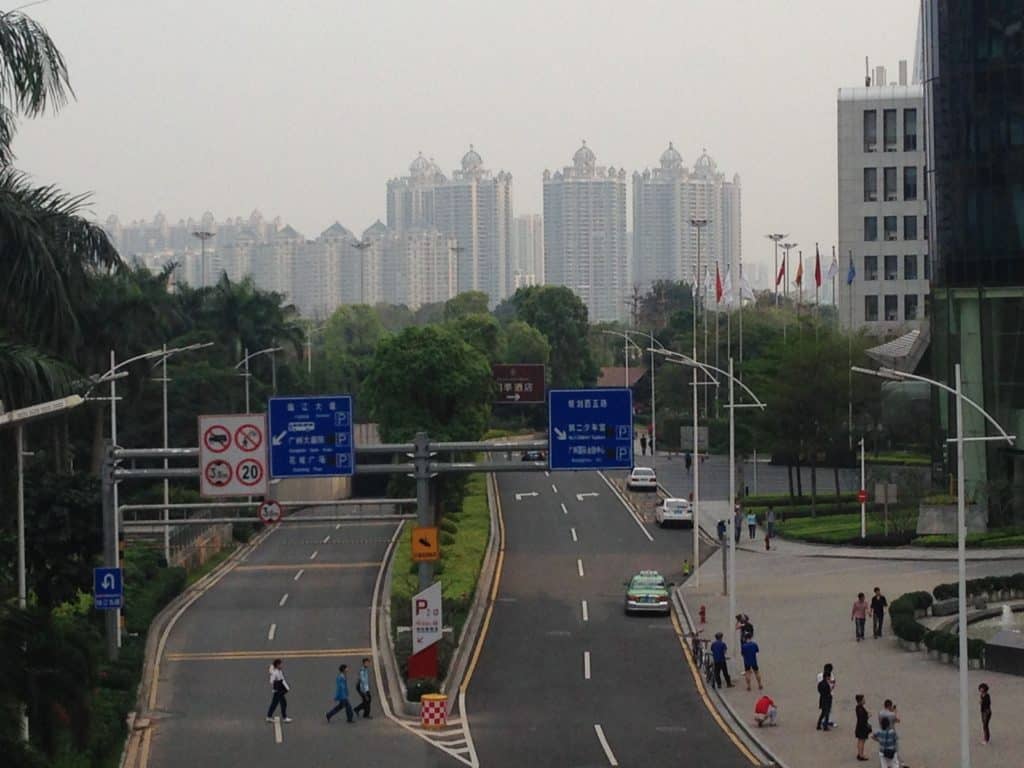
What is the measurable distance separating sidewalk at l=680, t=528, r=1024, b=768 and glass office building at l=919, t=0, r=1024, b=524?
8.53m

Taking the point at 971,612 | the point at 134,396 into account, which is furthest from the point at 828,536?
the point at 134,396

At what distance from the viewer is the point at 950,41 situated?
66375 mm

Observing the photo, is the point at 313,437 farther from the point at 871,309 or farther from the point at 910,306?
the point at 910,306

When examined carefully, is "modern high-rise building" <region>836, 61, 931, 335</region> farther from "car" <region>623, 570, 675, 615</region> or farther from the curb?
the curb

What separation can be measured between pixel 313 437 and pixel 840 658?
46.9ft

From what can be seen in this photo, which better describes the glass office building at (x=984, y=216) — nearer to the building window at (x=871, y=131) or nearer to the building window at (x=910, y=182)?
the building window at (x=871, y=131)

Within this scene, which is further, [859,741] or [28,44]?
[859,741]

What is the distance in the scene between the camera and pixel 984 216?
216 ft

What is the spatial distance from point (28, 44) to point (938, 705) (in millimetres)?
22389

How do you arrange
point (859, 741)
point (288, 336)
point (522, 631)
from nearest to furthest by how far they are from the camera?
point (859, 741), point (522, 631), point (288, 336)

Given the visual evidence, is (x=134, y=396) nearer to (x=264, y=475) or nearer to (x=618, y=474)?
(x=618, y=474)

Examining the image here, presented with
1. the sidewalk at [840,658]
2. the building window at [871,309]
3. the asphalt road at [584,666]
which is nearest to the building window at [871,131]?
the building window at [871,309]

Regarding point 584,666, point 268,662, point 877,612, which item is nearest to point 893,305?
point 877,612

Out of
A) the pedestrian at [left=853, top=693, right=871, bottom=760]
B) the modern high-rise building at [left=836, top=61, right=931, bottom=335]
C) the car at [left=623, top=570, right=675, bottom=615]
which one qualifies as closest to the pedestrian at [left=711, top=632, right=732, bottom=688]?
the pedestrian at [left=853, top=693, right=871, bottom=760]
